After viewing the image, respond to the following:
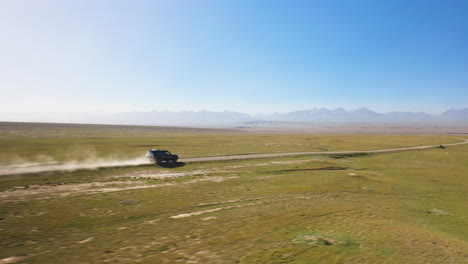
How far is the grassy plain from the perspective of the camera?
11484 millimetres

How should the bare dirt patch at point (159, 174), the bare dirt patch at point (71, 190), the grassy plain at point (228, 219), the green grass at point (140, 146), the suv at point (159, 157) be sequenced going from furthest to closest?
the green grass at point (140, 146)
the suv at point (159, 157)
the bare dirt patch at point (159, 174)
the bare dirt patch at point (71, 190)
the grassy plain at point (228, 219)

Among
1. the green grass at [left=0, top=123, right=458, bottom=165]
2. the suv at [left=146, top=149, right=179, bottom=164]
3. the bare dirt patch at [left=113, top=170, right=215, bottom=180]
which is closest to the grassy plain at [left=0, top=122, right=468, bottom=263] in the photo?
the bare dirt patch at [left=113, top=170, right=215, bottom=180]

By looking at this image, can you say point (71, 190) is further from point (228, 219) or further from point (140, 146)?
point (140, 146)

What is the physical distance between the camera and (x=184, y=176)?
3072 cm

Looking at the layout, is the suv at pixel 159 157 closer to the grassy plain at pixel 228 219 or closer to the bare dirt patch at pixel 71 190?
the grassy plain at pixel 228 219

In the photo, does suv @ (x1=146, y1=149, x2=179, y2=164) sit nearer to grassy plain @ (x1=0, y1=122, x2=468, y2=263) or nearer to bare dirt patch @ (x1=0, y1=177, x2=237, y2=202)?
grassy plain @ (x1=0, y1=122, x2=468, y2=263)

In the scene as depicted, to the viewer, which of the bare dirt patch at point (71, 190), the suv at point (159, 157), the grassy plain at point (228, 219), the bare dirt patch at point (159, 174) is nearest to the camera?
the grassy plain at point (228, 219)

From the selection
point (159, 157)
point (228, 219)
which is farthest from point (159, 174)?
point (228, 219)

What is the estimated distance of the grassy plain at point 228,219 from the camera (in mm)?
11484

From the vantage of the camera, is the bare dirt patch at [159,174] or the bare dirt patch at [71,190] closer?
the bare dirt patch at [71,190]

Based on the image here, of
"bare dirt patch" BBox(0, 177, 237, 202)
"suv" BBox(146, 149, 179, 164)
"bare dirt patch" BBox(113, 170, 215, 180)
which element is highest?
"suv" BBox(146, 149, 179, 164)

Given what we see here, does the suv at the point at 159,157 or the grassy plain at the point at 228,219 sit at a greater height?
the suv at the point at 159,157

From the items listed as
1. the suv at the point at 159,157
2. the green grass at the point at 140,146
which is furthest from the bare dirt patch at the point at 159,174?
the green grass at the point at 140,146

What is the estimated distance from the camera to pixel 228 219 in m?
16.3
